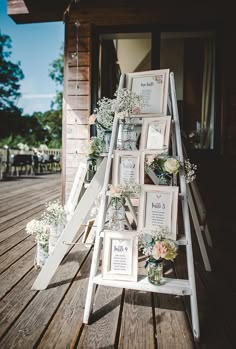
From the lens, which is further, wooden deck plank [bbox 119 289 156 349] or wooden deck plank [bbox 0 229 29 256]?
wooden deck plank [bbox 0 229 29 256]

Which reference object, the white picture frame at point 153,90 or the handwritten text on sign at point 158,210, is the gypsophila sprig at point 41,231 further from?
the white picture frame at point 153,90

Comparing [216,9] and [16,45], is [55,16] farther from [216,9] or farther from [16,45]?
[16,45]

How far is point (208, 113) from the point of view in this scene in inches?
140

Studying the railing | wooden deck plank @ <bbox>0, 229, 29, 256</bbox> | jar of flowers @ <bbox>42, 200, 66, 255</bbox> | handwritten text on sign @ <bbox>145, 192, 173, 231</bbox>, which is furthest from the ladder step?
the railing

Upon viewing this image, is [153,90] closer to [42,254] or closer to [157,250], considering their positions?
[157,250]

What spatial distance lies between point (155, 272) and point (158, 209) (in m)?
0.32

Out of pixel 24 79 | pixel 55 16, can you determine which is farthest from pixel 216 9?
pixel 24 79

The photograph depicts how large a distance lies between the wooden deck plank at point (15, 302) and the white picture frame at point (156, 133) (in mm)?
1069

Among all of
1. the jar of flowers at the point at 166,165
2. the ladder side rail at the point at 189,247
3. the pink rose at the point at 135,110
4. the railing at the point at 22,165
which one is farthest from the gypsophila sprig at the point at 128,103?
the railing at the point at 22,165

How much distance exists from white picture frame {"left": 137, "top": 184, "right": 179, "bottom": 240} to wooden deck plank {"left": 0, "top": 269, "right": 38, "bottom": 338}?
760 millimetres

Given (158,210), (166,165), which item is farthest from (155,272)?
(166,165)

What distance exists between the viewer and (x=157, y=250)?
4.24 ft

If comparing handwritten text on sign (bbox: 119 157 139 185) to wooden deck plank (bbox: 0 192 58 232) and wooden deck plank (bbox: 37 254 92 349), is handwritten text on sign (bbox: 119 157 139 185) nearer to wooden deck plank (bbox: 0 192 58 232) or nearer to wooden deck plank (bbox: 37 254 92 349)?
wooden deck plank (bbox: 37 254 92 349)

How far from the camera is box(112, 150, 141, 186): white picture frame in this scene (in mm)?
1441
